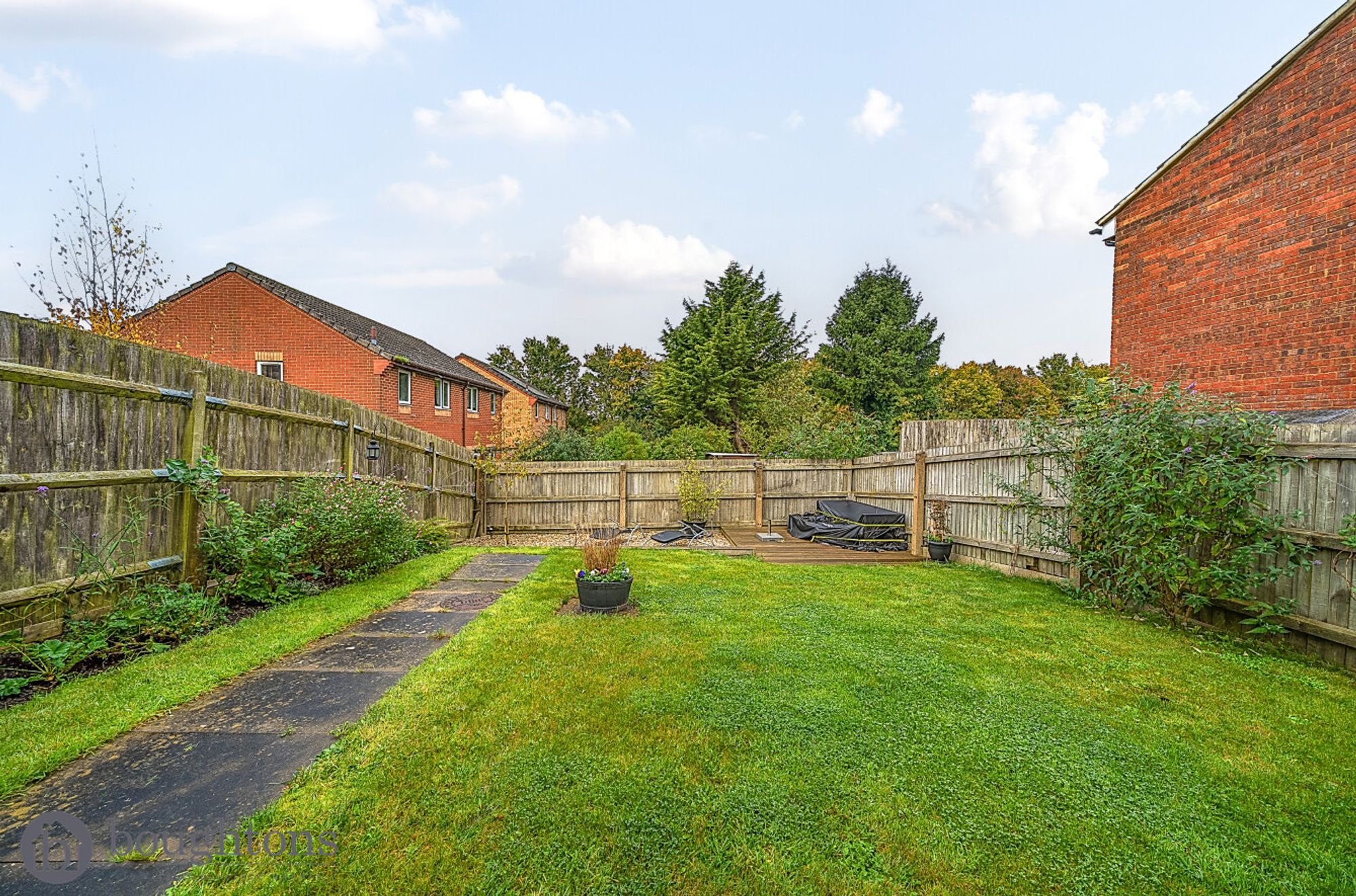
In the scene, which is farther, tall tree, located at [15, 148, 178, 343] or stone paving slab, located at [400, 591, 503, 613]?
tall tree, located at [15, 148, 178, 343]

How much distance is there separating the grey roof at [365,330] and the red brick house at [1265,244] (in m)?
17.4

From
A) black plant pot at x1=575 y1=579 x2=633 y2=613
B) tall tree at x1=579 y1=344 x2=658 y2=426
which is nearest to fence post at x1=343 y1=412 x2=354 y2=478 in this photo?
black plant pot at x1=575 y1=579 x2=633 y2=613

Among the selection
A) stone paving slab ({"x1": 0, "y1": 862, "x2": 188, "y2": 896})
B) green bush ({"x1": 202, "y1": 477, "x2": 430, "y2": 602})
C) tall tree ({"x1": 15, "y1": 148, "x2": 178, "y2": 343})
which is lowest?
stone paving slab ({"x1": 0, "y1": 862, "x2": 188, "y2": 896})

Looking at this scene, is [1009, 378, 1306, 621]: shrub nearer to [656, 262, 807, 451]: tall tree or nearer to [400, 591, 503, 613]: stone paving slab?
[400, 591, 503, 613]: stone paving slab

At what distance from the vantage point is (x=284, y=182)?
35.2ft

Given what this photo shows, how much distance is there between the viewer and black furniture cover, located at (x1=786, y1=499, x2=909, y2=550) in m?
9.08

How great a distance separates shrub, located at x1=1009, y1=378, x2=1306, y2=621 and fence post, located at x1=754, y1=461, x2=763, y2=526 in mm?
6838

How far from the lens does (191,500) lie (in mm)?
4266

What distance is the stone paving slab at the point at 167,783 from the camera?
187 cm

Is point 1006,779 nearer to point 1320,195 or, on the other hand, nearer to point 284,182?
point 1320,195

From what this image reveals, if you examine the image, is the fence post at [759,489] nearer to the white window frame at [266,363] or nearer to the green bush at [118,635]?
the green bush at [118,635]

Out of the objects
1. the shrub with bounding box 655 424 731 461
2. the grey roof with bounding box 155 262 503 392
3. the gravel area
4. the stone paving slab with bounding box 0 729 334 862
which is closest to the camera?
the stone paving slab with bounding box 0 729 334 862

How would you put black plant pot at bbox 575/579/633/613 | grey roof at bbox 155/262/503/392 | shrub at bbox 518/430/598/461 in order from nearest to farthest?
black plant pot at bbox 575/579/633/613
shrub at bbox 518/430/598/461
grey roof at bbox 155/262/503/392

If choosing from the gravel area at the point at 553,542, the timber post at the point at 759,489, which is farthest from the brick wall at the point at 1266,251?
the gravel area at the point at 553,542
